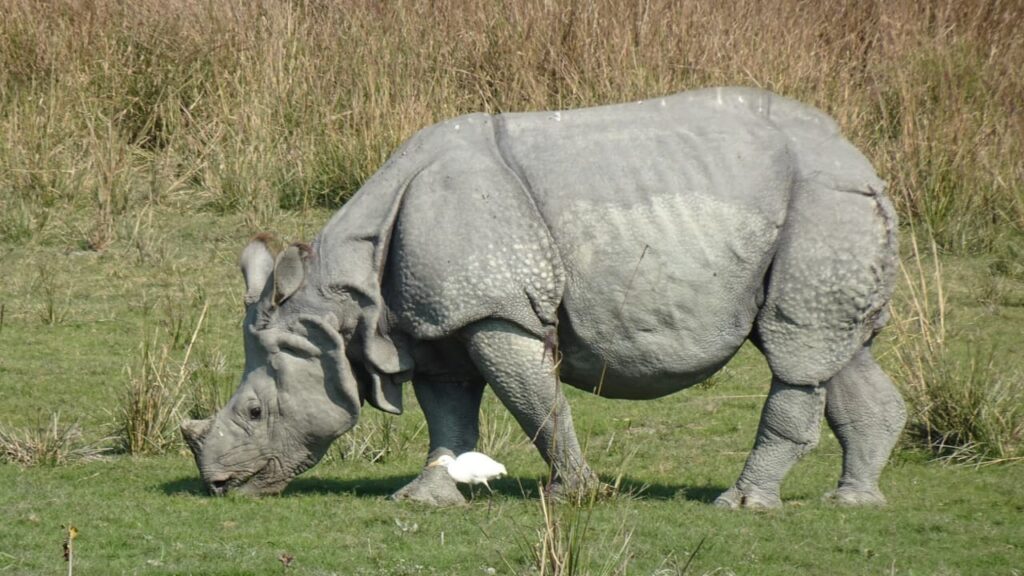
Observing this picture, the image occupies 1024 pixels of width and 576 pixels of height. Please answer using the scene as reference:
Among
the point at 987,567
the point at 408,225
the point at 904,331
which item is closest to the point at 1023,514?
the point at 987,567

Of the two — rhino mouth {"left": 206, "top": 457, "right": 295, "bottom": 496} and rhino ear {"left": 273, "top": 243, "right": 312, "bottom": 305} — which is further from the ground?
rhino ear {"left": 273, "top": 243, "right": 312, "bottom": 305}

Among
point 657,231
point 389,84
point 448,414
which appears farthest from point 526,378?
point 389,84

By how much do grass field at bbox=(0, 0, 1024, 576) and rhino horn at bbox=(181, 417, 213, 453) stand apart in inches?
10.1

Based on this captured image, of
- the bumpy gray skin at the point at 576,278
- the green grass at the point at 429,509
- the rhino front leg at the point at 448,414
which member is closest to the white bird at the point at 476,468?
the green grass at the point at 429,509

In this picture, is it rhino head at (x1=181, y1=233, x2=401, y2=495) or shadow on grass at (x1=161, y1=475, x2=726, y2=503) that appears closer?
rhino head at (x1=181, y1=233, x2=401, y2=495)

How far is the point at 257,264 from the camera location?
24.8ft

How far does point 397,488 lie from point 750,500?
1.62m

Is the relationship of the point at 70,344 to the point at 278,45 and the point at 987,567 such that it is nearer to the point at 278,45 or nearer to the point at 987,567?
the point at 278,45

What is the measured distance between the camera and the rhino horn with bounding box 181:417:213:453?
24.7 feet

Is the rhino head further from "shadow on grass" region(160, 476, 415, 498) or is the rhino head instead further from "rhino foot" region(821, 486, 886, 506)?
"rhino foot" region(821, 486, 886, 506)

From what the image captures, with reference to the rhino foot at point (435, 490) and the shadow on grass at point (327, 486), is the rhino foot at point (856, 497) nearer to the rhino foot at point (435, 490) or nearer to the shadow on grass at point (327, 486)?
the rhino foot at point (435, 490)

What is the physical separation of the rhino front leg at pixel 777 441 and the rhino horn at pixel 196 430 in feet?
7.16

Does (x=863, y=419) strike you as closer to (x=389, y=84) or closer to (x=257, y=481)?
(x=257, y=481)

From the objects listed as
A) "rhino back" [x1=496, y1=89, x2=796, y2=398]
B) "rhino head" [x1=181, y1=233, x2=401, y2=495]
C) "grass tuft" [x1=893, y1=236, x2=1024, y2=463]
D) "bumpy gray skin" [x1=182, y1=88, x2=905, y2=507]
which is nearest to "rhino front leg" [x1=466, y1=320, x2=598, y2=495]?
"bumpy gray skin" [x1=182, y1=88, x2=905, y2=507]
